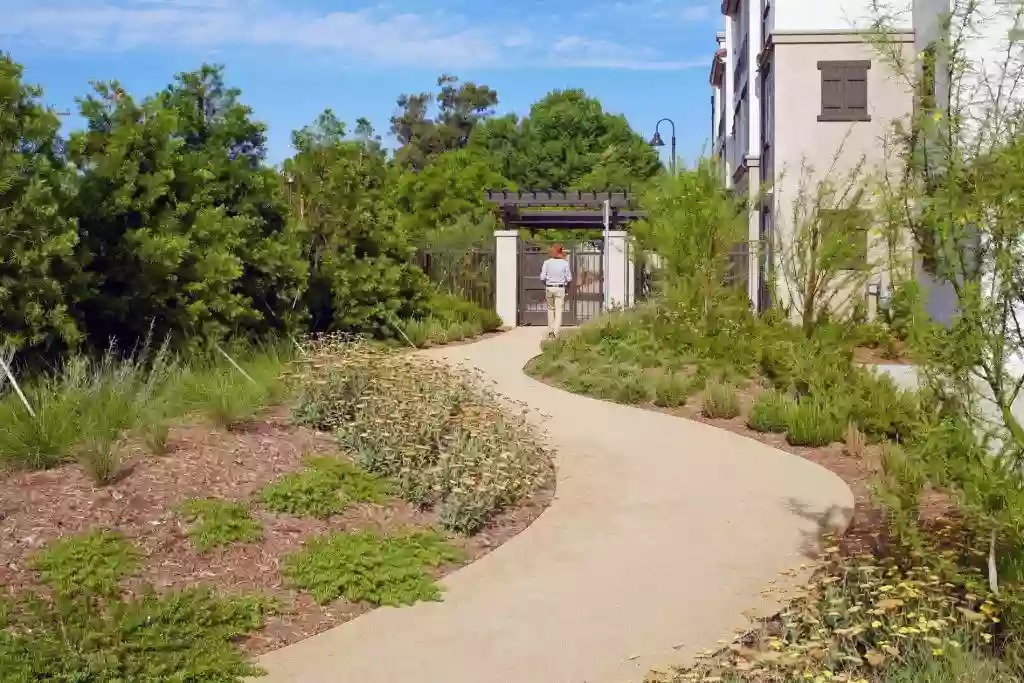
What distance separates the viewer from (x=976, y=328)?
185 inches

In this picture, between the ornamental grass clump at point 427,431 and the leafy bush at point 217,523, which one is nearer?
Result: the leafy bush at point 217,523

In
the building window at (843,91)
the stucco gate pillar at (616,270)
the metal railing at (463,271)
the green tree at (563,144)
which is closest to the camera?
the building window at (843,91)

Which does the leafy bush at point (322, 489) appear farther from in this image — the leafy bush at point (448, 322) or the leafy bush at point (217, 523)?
the leafy bush at point (448, 322)

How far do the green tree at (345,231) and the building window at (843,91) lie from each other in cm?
957

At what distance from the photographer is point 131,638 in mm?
4973

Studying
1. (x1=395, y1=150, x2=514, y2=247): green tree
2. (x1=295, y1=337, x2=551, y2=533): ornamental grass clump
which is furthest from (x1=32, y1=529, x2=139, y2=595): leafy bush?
(x1=395, y1=150, x2=514, y2=247): green tree

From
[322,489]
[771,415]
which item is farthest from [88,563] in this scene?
[771,415]

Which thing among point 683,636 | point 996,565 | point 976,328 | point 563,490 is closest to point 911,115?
point 976,328

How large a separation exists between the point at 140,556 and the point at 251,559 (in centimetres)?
62

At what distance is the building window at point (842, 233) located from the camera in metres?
13.5

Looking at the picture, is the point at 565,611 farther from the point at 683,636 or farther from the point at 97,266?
the point at 97,266

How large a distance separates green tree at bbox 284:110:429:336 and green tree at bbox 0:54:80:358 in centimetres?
717

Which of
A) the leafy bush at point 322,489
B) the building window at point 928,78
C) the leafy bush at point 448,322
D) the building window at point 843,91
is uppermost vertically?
the building window at point 843,91

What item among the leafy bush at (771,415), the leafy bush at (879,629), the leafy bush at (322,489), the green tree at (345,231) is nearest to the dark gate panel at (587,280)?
the green tree at (345,231)
